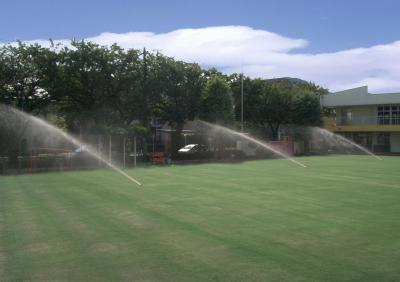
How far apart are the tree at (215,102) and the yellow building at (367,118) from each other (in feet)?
76.2

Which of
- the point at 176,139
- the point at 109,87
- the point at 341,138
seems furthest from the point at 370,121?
the point at 109,87

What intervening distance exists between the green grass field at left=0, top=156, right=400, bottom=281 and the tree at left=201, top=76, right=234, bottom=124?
80.4 feet

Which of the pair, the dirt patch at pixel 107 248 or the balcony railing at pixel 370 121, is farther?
the balcony railing at pixel 370 121

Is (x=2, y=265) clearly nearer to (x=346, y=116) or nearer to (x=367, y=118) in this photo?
(x=367, y=118)

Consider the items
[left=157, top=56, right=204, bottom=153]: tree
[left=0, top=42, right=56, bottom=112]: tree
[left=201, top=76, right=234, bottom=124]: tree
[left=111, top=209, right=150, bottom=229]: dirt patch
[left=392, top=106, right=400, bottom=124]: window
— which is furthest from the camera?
[left=392, top=106, right=400, bottom=124]: window

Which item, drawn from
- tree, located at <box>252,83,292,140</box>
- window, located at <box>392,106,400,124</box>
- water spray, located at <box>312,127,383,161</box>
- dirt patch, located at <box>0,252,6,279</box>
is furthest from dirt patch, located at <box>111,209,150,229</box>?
window, located at <box>392,106,400,124</box>

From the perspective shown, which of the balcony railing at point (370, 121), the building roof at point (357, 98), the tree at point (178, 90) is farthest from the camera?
the building roof at point (357, 98)

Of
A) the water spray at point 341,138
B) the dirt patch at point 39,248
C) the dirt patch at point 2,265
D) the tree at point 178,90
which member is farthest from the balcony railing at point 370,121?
the dirt patch at point 2,265

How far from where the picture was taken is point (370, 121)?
196 ft

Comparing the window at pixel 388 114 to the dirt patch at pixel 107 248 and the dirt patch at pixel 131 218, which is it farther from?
the dirt patch at pixel 107 248

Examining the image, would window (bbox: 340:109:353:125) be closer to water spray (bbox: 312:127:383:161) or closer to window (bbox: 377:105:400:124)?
water spray (bbox: 312:127:383:161)

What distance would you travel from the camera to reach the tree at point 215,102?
43.9 metres

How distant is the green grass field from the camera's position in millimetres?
8195

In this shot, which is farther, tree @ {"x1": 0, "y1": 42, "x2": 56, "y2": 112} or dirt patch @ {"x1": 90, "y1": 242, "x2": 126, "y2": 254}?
tree @ {"x1": 0, "y1": 42, "x2": 56, "y2": 112}
